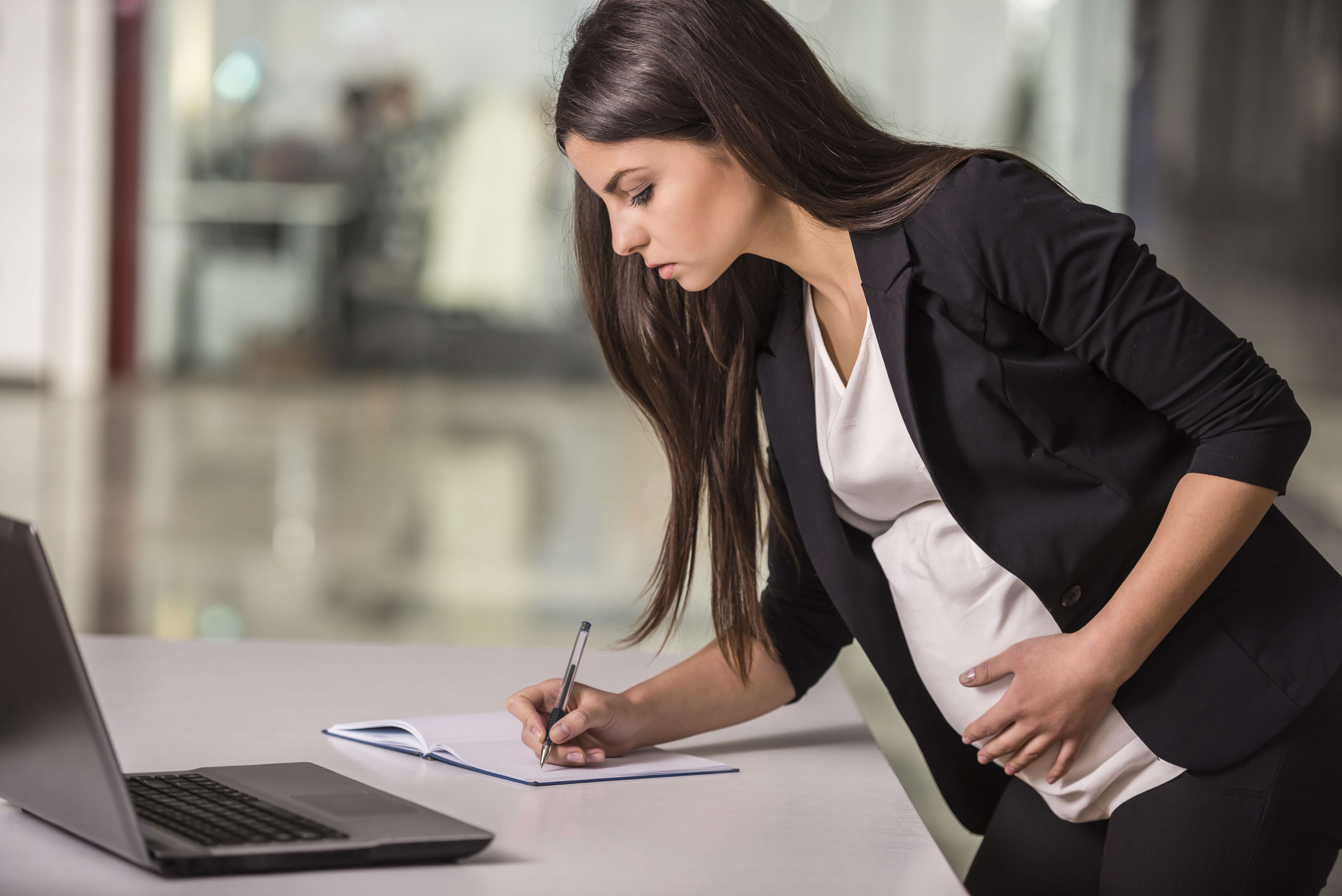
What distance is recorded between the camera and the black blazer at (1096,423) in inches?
36.1

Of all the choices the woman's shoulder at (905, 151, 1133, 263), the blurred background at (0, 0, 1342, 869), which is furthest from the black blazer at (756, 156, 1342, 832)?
the blurred background at (0, 0, 1342, 869)

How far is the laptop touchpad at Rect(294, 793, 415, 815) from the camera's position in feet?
2.43

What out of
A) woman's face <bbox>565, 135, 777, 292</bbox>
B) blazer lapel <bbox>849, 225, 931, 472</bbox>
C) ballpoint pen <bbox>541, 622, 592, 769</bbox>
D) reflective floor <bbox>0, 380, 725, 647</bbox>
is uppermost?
woman's face <bbox>565, 135, 777, 292</bbox>

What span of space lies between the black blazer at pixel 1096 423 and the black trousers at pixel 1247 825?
0.08 feet

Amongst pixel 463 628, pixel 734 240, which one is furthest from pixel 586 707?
pixel 463 628

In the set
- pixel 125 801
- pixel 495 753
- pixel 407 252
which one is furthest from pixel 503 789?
pixel 407 252

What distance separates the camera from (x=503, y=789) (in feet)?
2.81

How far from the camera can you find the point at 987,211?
94cm

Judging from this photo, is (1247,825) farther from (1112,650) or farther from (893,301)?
(893,301)

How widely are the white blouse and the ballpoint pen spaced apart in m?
0.25

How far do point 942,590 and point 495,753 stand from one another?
369 millimetres

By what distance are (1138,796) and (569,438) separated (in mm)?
5958

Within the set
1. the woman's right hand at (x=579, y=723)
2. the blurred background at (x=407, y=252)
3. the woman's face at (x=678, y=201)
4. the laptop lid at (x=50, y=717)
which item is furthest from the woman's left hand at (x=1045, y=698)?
the blurred background at (x=407, y=252)

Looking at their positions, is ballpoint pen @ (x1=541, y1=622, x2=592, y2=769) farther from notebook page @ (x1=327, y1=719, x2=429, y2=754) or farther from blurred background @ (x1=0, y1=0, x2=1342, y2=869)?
blurred background @ (x1=0, y1=0, x2=1342, y2=869)
